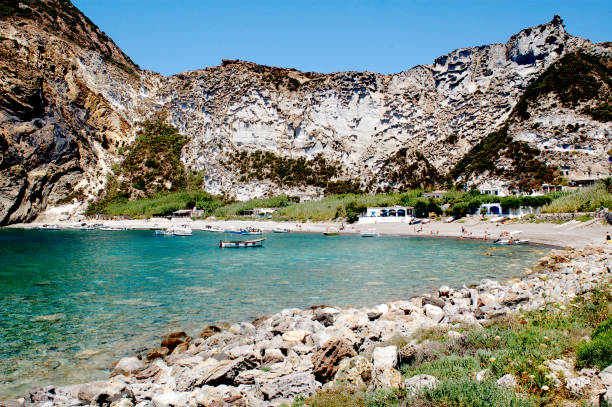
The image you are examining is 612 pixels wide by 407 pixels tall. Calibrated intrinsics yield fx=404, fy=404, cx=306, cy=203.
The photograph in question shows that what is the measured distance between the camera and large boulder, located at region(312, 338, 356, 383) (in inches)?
296

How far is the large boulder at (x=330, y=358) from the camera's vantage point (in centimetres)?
752

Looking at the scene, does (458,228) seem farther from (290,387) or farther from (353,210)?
(290,387)

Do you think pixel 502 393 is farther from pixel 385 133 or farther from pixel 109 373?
pixel 385 133

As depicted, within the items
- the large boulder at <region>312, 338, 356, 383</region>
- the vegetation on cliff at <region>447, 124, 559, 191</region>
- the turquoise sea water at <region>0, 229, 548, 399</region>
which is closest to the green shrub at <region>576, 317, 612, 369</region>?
the large boulder at <region>312, 338, 356, 383</region>

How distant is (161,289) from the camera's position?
22.2 m

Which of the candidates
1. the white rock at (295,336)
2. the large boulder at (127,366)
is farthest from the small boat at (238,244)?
the white rock at (295,336)

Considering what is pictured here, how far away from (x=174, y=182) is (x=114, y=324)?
327 ft

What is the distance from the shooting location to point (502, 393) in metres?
5.11

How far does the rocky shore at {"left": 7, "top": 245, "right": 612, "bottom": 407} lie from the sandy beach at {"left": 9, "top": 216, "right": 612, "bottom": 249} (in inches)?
974

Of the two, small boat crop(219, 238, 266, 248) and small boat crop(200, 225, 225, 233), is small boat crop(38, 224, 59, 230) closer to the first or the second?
small boat crop(200, 225, 225, 233)

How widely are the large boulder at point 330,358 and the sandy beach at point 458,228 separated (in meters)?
29.5

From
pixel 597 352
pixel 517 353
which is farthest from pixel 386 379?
pixel 597 352

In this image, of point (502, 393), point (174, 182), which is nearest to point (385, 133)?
point (174, 182)

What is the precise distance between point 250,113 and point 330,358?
11155 cm
